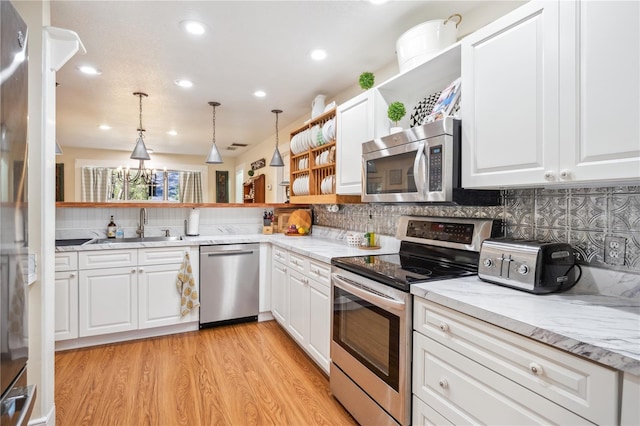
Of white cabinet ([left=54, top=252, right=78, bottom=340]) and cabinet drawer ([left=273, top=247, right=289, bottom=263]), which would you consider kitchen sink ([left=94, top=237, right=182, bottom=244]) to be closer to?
white cabinet ([left=54, top=252, right=78, bottom=340])

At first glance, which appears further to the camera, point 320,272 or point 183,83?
point 183,83

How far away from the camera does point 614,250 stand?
135 centimetres

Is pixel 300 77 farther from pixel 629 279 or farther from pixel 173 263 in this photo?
pixel 629 279

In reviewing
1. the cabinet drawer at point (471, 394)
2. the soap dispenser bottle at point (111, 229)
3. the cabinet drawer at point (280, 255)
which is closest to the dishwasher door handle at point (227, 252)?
the cabinet drawer at point (280, 255)

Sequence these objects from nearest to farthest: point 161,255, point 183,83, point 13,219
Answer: point 13,219
point 161,255
point 183,83

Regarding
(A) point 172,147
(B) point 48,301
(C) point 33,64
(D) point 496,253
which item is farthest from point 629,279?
(A) point 172,147

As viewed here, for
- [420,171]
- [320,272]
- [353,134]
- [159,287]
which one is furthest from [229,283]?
[420,171]

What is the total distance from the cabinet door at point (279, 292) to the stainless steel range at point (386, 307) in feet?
3.34

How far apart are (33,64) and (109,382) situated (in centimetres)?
204

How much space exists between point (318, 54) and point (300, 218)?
70.6 inches

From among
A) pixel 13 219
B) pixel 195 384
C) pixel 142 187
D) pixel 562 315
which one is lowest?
pixel 195 384

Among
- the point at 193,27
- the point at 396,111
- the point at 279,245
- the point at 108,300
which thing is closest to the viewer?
the point at 396,111

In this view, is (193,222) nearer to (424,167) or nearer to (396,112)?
(396,112)

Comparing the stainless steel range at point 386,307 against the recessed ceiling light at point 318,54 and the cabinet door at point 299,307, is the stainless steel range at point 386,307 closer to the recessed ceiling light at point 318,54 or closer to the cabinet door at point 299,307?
the cabinet door at point 299,307
